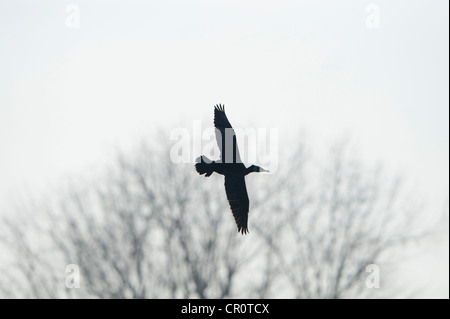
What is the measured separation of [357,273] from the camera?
20.2m

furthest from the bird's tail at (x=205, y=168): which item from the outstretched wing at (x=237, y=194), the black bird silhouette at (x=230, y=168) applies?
the outstretched wing at (x=237, y=194)

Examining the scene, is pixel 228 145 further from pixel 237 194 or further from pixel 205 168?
pixel 237 194

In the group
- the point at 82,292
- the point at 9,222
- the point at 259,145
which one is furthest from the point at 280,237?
the point at 9,222

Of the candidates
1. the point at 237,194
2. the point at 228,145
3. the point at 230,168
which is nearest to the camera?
the point at 228,145

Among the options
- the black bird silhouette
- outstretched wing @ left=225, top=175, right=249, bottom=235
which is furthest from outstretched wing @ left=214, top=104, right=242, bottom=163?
outstretched wing @ left=225, top=175, right=249, bottom=235

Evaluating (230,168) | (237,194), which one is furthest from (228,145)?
(237,194)

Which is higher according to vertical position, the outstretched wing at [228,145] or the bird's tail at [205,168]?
the outstretched wing at [228,145]

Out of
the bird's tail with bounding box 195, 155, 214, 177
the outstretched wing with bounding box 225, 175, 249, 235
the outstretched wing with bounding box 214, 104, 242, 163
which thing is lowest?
the outstretched wing with bounding box 225, 175, 249, 235

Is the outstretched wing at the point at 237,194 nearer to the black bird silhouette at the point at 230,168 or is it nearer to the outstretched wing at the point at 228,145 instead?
the black bird silhouette at the point at 230,168

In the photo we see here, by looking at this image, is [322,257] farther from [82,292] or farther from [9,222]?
[9,222]

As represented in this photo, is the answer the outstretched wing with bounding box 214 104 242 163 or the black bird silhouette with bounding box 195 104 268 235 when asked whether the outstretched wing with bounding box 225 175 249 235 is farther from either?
the outstretched wing with bounding box 214 104 242 163

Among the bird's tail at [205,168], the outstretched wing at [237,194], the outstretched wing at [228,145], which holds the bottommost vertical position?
the outstretched wing at [237,194]
